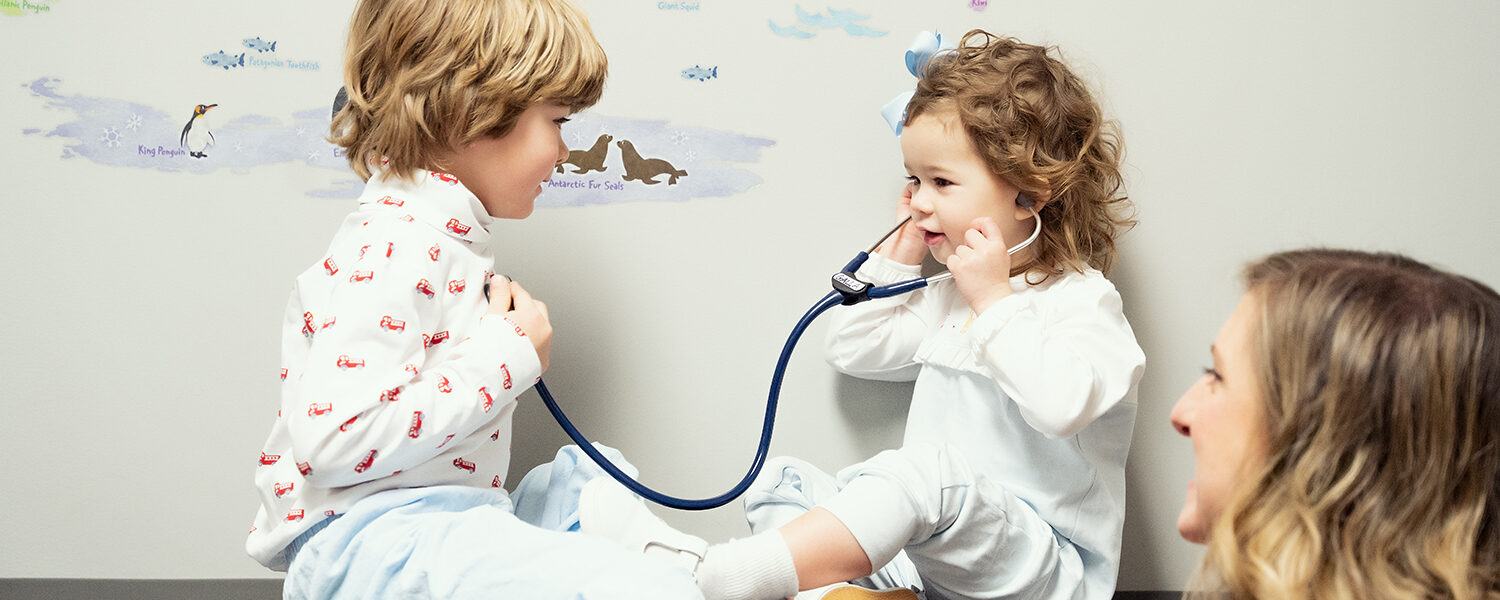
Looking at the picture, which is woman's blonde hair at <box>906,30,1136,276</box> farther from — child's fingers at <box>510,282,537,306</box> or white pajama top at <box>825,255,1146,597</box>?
child's fingers at <box>510,282,537,306</box>

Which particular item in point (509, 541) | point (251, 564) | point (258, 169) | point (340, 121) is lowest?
point (251, 564)

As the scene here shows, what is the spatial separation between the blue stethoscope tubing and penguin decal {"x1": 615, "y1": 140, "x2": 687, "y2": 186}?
0.92 feet

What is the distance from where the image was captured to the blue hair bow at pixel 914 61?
1.37 m

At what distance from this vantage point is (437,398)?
107 cm

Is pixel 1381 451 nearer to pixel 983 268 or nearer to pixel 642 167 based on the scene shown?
pixel 983 268

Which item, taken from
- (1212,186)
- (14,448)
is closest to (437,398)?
(14,448)

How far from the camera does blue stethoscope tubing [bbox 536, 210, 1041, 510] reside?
4.26 ft

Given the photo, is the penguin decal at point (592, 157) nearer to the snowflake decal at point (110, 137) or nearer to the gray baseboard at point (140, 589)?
the snowflake decal at point (110, 137)

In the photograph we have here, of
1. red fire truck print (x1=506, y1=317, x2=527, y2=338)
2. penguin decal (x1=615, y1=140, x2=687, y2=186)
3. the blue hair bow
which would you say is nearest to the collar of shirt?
red fire truck print (x1=506, y1=317, x2=527, y2=338)

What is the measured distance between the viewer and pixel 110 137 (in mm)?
1436

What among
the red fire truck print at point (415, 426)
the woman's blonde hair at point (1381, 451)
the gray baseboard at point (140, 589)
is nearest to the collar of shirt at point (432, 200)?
the red fire truck print at point (415, 426)

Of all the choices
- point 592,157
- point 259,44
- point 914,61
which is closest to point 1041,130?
point 914,61

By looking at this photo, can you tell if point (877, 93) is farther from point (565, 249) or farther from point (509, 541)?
point (509, 541)

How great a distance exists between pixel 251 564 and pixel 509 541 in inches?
27.6
